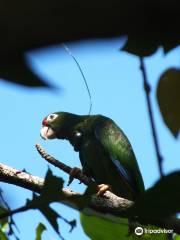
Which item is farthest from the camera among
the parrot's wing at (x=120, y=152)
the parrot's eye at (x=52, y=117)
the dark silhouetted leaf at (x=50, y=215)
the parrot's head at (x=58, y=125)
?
the parrot's eye at (x=52, y=117)

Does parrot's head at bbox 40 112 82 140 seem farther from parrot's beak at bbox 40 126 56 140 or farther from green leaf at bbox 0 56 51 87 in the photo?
green leaf at bbox 0 56 51 87

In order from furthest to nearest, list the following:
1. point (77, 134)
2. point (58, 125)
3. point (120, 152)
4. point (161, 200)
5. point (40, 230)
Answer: point (58, 125) → point (77, 134) → point (120, 152) → point (40, 230) → point (161, 200)

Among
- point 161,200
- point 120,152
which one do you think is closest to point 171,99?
point 161,200

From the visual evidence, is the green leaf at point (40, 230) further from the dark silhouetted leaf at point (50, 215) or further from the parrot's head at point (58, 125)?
the parrot's head at point (58, 125)

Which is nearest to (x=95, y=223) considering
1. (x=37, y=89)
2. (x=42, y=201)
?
(x=42, y=201)

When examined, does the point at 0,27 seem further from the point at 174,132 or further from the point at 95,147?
the point at 95,147

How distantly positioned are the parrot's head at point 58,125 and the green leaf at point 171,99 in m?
3.07

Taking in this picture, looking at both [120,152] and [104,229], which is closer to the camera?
[104,229]

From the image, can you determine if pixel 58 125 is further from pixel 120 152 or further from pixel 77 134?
pixel 120 152

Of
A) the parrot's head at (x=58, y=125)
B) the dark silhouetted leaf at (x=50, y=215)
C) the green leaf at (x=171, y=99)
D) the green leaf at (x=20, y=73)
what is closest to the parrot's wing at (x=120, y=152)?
the parrot's head at (x=58, y=125)

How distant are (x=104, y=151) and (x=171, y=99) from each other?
9.01 ft

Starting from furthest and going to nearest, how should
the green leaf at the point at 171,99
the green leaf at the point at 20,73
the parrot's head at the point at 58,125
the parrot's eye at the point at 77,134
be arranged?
the parrot's head at the point at 58,125 < the parrot's eye at the point at 77,134 < the green leaf at the point at 171,99 < the green leaf at the point at 20,73

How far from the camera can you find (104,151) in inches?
138

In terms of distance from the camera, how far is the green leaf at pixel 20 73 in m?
0.19
